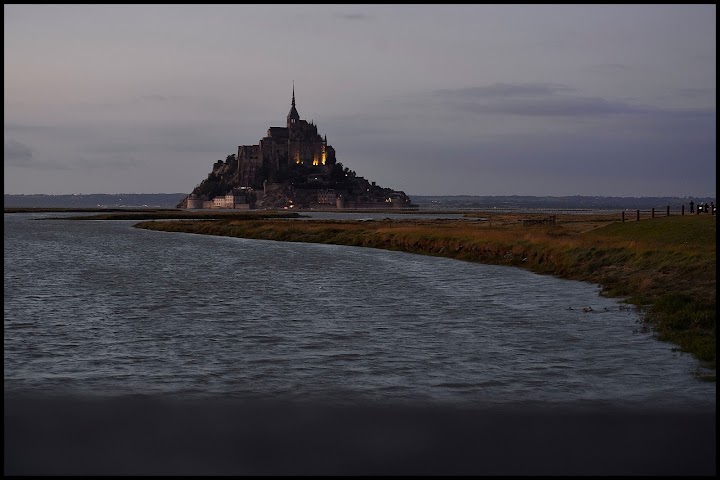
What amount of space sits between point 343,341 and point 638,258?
18.3 metres

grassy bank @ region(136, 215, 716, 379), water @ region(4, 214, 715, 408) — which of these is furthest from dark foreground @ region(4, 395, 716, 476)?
grassy bank @ region(136, 215, 716, 379)

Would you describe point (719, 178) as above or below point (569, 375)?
above

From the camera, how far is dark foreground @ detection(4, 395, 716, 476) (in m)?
10.9

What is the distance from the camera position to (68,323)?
2569 centimetres

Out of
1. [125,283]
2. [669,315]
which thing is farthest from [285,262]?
[669,315]

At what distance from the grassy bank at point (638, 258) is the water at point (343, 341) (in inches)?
42.3

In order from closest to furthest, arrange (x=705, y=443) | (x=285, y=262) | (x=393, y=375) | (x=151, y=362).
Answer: (x=705, y=443), (x=393, y=375), (x=151, y=362), (x=285, y=262)

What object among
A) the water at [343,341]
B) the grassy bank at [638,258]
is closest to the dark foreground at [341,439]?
the water at [343,341]

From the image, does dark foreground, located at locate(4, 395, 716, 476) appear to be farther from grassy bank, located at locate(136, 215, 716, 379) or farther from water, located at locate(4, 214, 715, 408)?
grassy bank, located at locate(136, 215, 716, 379)

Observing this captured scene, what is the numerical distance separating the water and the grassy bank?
1074 mm

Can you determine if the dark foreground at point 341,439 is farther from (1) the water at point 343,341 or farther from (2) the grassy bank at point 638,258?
(2) the grassy bank at point 638,258

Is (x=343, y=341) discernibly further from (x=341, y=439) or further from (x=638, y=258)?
(x=638, y=258)

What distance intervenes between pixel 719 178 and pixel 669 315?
40.3ft

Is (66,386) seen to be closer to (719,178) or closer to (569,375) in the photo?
(569,375)
